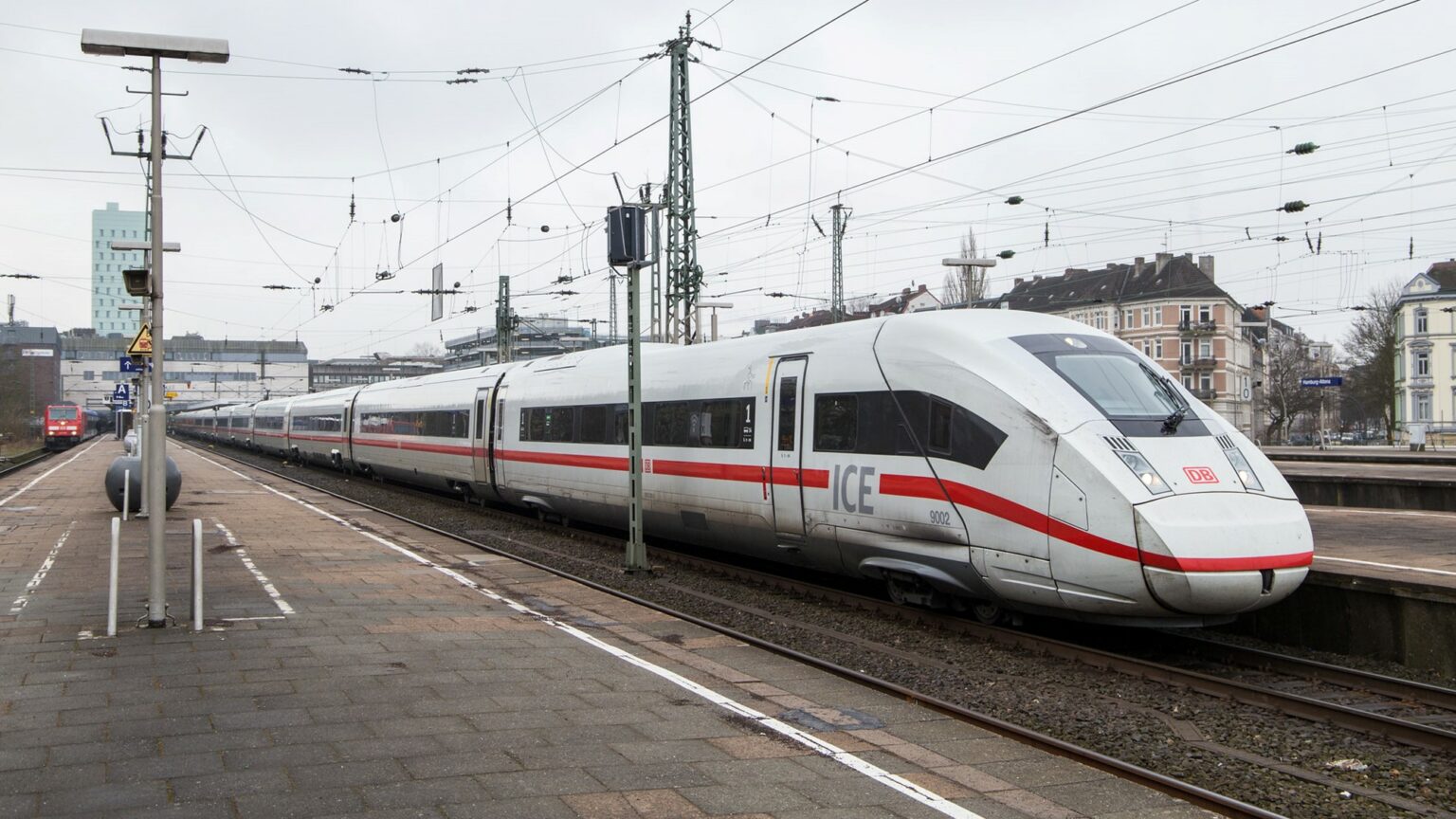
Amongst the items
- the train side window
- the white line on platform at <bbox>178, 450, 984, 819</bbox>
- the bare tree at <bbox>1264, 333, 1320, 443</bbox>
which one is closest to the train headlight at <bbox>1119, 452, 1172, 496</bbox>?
the train side window

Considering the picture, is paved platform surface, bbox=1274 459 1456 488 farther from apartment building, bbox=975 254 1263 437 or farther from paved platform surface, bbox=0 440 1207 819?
apartment building, bbox=975 254 1263 437

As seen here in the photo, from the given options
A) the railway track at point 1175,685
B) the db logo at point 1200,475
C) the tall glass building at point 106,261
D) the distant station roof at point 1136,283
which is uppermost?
the tall glass building at point 106,261

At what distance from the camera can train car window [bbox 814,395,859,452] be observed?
466 inches

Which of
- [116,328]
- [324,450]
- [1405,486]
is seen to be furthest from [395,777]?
[116,328]

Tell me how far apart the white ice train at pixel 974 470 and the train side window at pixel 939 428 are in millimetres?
24

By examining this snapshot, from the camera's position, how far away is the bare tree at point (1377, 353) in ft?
205

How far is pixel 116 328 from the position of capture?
580ft

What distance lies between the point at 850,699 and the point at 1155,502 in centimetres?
286

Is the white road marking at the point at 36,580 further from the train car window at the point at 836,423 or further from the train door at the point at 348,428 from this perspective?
the train door at the point at 348,428

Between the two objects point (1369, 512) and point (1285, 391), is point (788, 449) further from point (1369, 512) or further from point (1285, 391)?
point (1285, 391)

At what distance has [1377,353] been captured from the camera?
6356cm

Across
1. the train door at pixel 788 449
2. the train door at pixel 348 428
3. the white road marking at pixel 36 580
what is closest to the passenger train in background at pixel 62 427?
the train door at pixel 348 428

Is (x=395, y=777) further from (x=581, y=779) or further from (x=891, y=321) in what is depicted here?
(x=891, y=321)

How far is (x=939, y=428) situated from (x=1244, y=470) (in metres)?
2.64
